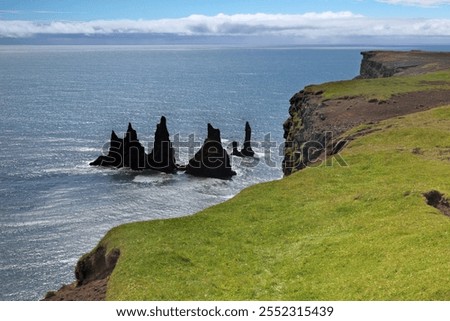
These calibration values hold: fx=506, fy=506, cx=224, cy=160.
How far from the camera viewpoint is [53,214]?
287ft

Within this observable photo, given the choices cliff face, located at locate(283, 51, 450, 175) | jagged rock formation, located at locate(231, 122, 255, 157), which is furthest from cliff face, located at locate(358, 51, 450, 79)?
cliff face, located at locate(283, 51, 450, 175)

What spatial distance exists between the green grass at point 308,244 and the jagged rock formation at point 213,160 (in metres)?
77.1

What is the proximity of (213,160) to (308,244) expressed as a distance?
90202 millimetres

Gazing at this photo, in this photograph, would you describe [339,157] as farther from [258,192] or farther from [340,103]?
[340,103]

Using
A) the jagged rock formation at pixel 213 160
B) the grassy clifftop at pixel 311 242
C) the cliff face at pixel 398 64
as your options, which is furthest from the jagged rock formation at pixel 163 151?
the grassy clifftop at pixel 311 242

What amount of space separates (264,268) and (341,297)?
16.6 ft

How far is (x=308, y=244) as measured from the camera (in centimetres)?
2477

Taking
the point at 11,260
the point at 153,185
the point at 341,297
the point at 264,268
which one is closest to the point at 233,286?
the point at 264,268

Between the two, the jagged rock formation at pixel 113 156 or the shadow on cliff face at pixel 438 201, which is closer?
the shadow on cliff face at pixel 438 201

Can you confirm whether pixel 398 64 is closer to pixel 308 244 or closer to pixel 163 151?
pixel 163 151

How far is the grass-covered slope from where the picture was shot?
19.7m

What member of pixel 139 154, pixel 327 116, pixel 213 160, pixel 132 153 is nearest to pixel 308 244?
pixel 327 116

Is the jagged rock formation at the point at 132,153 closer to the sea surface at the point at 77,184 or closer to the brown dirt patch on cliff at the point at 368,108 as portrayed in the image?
the sea surface at the point at 77,184

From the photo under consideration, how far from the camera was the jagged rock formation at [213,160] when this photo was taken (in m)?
114
